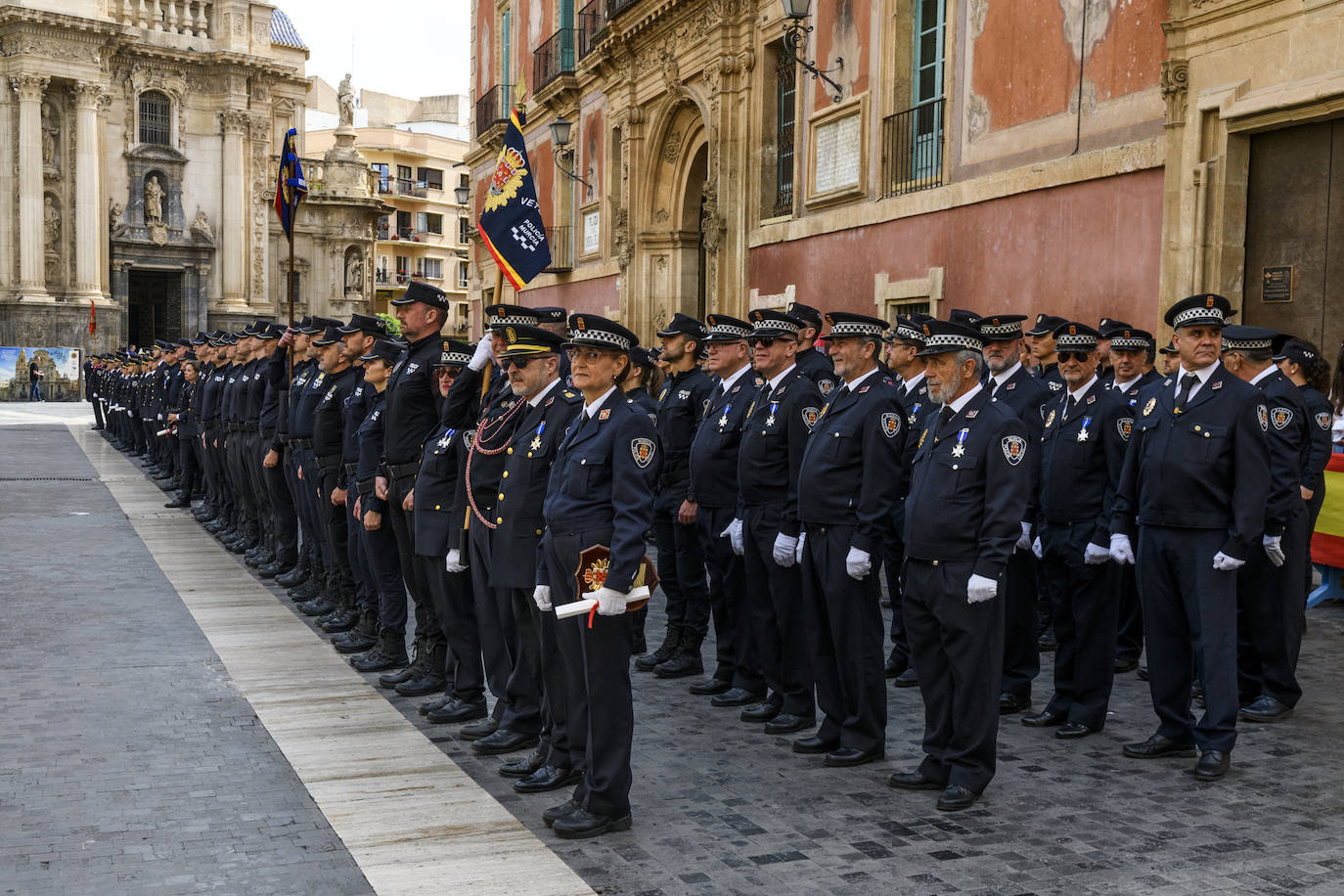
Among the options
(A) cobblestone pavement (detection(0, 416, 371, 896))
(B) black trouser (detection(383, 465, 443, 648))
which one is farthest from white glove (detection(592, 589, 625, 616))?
(B) black trouser (detection(383, 465, 443, 648))

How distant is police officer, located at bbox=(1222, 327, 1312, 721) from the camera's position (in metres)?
7.12

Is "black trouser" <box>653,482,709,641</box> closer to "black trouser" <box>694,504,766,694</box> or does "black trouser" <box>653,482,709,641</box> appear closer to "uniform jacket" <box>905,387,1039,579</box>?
"black trouser" <box>694,504,766,694</box>

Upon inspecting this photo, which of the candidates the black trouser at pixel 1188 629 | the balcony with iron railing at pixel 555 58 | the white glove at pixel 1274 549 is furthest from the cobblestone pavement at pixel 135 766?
the balcony with iron railing at pixel 555 58

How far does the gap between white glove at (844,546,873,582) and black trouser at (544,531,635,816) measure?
1225 millimetres

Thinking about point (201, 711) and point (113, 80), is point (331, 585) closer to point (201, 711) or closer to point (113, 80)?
point (201, 711)

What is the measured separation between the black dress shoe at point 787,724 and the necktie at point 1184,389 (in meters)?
2.44

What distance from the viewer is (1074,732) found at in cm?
666

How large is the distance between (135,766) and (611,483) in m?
2.68

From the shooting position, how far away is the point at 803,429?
7.08 m

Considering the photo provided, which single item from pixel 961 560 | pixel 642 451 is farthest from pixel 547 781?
pixel 961 560

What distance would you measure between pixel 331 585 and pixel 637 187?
45.7 ft

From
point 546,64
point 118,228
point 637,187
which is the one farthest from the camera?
point 118,228

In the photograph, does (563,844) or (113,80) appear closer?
(563,844)

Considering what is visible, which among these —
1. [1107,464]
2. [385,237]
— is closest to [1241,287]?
[1107,464]
